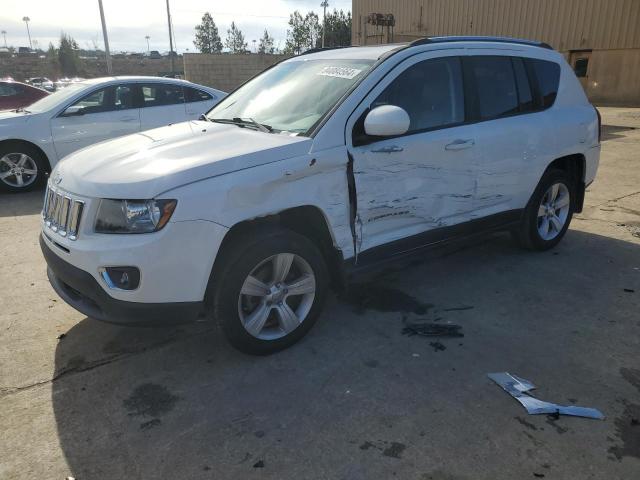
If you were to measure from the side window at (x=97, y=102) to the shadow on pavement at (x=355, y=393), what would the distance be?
501 cm

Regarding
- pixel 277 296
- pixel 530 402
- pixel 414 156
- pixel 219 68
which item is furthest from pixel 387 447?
pixel 219 68

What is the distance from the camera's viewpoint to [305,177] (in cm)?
311

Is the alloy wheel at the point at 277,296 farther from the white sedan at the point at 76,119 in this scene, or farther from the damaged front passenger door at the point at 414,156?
the white sedan at the point at 76,119

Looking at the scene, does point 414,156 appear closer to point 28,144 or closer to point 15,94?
point 28,144

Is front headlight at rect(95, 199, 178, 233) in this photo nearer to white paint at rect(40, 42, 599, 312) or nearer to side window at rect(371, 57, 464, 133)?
white paint at rect(40, 42, 599, 312)

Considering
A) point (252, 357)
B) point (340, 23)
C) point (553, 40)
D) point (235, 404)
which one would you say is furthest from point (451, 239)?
point (340, 23)

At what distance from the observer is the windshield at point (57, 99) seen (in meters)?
7.49

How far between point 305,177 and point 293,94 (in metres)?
0.97

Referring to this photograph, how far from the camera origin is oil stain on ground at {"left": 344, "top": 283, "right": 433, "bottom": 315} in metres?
3.92

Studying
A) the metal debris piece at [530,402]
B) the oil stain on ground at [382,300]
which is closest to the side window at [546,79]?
the oil stain on ground at [382,300]

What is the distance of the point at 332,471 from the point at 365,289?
210 cm

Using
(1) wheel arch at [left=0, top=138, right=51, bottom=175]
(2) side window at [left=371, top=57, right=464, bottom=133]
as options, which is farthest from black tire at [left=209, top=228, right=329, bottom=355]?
(1) wheel arch at [left=0, top=138, right=51, bottom=175]

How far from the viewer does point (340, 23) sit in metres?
64.7

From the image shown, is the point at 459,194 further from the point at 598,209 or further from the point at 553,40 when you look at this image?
the point at 553,40
